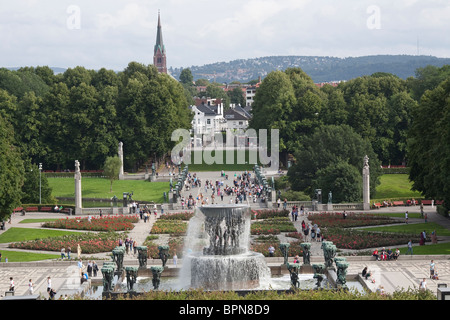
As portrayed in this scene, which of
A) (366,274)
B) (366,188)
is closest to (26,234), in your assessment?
(366,274)

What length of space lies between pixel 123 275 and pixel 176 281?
2.76 meters

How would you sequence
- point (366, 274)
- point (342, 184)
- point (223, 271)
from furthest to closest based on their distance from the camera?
point (342, 184) → point (366, 274) → point (223, 271)

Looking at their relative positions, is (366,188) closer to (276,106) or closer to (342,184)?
(342,184)

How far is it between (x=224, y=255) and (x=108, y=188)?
49.0 m

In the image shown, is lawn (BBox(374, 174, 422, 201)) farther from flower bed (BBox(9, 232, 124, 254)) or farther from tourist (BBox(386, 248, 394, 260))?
flower bed (BBox(9, 232, 124, 254))

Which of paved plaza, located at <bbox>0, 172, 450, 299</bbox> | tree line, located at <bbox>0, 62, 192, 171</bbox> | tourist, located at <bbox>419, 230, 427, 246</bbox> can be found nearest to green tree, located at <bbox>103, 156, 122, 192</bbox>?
tree line, located at <bbox>0, 62, 192, 171</bbox>

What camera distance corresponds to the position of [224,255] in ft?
120

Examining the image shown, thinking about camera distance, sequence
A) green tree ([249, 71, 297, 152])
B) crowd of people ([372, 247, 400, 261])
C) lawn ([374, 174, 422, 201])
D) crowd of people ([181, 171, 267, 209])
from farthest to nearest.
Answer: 1. green tree ([249, 71, 297, 152])
2. lawn ([374, 174, 422, 201])
3. crowd of people ([181, 171, 267, 209])
4. crowd of people ([372, 247, 400, 261])

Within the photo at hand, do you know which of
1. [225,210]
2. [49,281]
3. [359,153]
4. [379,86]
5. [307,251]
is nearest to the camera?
[225,210]

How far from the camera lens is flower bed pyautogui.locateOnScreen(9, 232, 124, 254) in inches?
1998

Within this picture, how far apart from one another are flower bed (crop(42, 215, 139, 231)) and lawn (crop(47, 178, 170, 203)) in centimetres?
1377
